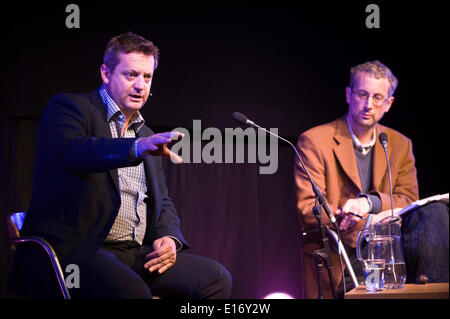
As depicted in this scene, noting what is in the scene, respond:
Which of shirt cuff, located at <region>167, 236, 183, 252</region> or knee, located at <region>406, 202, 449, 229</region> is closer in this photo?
shirt cuff, located at <region>167, 236, 183, 252</region>

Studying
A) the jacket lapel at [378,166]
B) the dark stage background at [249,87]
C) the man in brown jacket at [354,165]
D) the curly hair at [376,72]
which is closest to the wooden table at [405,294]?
the man in brown jacket at [354,165]

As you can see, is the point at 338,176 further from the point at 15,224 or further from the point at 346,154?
the point at 15,224

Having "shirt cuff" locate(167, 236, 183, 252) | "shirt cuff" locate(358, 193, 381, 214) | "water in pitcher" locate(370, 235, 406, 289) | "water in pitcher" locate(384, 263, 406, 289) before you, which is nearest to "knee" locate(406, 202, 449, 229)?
"shirt cuff" locate(358, 193, 381, 214)

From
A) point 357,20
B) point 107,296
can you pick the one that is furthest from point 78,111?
point 357,20

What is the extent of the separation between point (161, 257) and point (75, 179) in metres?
0.49

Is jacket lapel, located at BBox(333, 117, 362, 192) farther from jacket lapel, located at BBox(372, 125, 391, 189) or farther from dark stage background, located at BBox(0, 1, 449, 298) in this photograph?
dark stage background, located at BBox(0, 1, 449, 298)

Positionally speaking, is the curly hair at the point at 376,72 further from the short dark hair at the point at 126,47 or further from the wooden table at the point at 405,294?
the wooden table at the point at 405,294

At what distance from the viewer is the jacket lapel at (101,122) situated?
2.41 metres

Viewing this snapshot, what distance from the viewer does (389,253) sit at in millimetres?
2568

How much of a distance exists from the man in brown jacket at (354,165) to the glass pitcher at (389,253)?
0.48 m

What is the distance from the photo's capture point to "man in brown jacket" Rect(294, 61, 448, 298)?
10.6 feet

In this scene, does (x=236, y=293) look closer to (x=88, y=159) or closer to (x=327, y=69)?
(x=327, y=69)

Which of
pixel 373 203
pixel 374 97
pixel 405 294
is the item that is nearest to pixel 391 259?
pixel 405 294

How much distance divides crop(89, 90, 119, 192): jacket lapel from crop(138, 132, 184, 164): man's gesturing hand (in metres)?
0.33
